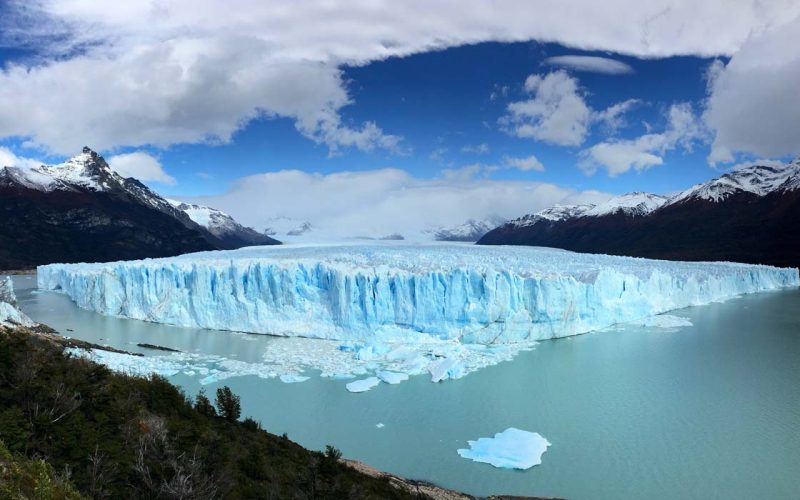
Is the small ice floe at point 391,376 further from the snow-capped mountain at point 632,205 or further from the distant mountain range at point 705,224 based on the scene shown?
the snow-capped mountain at point 632,205

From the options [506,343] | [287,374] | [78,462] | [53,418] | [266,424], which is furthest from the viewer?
[506,343]

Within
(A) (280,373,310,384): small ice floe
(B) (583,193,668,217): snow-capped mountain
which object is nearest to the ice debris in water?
(A) (280,373,310,384): small ice floe

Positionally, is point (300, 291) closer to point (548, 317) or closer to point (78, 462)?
point (548, 317)

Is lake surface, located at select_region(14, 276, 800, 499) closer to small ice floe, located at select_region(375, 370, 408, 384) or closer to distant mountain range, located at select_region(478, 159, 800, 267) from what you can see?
small ice floe, located at select_region(375, 370, 408, 384)

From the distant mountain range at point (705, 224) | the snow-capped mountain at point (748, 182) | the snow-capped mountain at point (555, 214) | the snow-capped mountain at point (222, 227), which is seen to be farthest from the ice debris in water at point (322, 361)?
the snow-capped mountain at point (222, 227)

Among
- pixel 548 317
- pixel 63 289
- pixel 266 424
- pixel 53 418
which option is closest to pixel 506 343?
pixel 548 317

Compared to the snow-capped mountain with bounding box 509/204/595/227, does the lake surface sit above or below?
below
